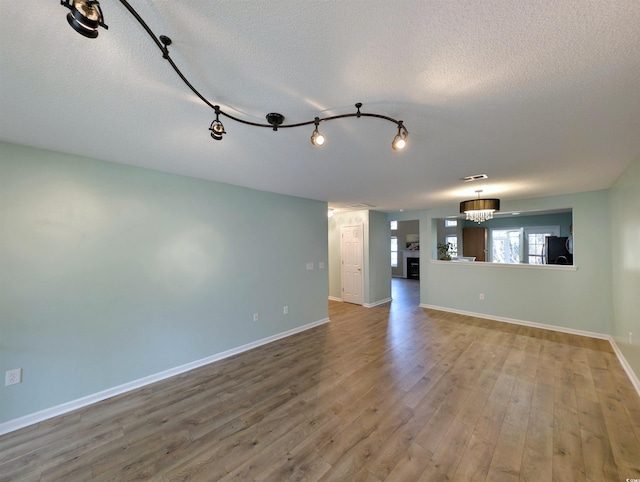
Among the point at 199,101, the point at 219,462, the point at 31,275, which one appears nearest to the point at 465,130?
the point at 199,101

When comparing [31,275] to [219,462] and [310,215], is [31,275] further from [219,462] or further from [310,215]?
[310,215]

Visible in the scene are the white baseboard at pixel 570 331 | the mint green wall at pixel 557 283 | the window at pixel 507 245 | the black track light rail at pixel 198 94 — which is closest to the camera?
the black track light rail at pixel 198 94

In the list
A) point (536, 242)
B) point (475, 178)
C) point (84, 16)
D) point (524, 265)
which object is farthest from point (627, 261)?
point (536, 242)

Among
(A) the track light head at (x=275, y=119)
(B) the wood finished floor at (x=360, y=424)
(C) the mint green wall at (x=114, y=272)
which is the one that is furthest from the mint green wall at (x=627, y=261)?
(C) the mint green wall at (x=114, y=272)

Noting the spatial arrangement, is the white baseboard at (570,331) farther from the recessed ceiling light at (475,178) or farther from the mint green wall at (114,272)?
the mint green wall at (114,272)

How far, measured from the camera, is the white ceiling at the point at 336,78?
3.16 ft

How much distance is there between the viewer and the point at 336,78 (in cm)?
130

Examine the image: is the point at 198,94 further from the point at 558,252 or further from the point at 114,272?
the point at 558,252

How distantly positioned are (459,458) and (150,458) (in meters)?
2.25

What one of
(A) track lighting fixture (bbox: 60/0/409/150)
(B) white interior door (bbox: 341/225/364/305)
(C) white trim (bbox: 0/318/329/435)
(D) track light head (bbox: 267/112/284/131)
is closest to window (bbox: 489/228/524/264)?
(B) white interior door (bbox: 341/225/364/305)

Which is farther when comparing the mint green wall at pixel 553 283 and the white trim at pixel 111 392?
the mint green wall at pixel 553 283

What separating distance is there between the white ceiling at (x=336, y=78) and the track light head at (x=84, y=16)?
0.22 metres

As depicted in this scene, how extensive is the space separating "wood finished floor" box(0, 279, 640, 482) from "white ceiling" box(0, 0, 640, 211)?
2389 mm

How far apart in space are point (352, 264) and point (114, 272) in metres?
4.85
